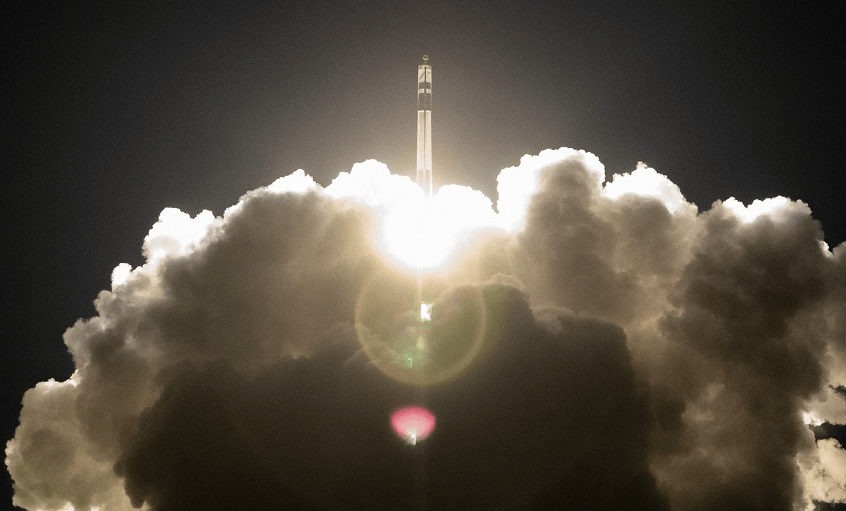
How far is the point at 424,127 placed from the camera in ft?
302

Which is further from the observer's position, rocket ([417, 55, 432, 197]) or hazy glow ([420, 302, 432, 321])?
rocket ([417, 55, 432, 197])

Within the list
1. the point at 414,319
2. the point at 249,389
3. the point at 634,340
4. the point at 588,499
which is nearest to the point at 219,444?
the point at 249,389

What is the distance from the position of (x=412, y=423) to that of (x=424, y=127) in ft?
107

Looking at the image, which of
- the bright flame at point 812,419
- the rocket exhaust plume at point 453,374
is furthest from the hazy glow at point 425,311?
the bright flame at point 812,419

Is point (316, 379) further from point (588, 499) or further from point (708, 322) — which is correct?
point (708, 322)

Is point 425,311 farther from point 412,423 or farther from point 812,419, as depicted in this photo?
point 812,419

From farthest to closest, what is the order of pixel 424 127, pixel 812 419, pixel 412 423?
1. pixel 424 127
2. pixel 812 419
3. pixel 412 423

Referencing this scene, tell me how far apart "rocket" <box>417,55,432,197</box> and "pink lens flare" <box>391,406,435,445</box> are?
26543 millimetres

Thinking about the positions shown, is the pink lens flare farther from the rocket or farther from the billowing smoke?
the rocket

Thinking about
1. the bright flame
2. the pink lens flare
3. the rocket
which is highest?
the rocket

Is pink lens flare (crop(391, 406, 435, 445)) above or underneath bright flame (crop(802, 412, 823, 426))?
underneath

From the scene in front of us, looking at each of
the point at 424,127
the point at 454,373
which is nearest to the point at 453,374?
the point at 454,373

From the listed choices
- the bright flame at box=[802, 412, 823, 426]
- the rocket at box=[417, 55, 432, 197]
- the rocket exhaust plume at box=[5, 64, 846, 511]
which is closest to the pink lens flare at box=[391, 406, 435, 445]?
the rocket exhaust plume at box=[5, 64, 846, 511]

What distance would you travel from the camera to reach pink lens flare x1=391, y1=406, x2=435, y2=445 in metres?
68.3
